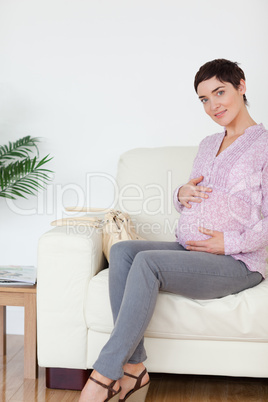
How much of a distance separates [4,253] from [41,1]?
1.41 m

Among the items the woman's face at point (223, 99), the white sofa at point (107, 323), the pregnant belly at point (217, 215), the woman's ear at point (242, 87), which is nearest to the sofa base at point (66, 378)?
the white sofa at point (107, 323)

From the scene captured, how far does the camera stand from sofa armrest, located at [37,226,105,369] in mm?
1913

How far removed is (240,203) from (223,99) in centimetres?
37

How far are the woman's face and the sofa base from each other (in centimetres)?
106

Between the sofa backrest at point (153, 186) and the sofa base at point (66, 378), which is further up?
the sofa backrest at point (153, 186)

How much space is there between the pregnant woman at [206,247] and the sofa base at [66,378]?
0.27 meters

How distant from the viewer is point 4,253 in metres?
3.00

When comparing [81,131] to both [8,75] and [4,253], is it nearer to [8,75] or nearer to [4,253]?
[8,75]

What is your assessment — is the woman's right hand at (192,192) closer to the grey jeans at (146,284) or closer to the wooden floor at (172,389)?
the grey jeans at (146,284)

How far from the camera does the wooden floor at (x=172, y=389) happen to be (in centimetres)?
191

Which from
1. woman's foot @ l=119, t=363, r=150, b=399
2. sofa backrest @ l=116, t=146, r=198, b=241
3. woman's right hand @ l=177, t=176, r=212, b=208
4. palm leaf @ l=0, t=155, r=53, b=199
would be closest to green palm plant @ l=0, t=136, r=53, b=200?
palm leaf @ l=0, t=155, r=53, b=199

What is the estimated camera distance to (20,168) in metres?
2.69

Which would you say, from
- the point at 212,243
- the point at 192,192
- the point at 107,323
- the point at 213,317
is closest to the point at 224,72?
the point at 192,192

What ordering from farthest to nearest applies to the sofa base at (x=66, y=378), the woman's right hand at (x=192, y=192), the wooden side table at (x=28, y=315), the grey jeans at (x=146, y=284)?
the wooden side table at (x=28, y=315), the sofa base at (x=66, y=378), the woman's right hand at (x=192, y=192), the grey jeans at (x=146, y=284)
